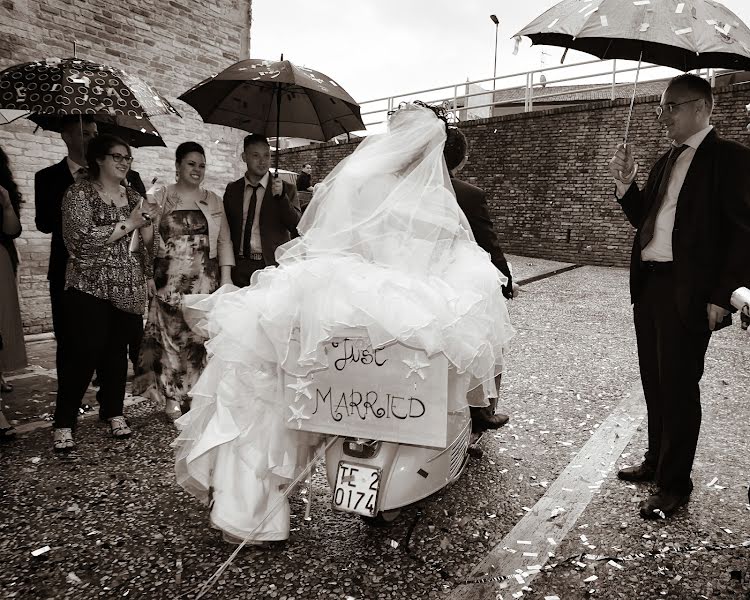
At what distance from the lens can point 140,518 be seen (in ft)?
9.73

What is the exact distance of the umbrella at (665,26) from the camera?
2963 mm

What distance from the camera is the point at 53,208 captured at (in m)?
4.31

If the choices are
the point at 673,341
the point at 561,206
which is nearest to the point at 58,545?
the point at 673,341

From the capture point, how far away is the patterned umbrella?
151 inches

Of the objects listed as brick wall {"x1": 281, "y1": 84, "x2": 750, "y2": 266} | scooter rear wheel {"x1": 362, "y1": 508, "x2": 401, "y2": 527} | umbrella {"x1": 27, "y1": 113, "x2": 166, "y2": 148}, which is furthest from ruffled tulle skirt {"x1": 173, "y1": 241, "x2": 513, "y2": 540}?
brick wall {"x1": 281, "y1": 84, "x2": 750, "y2": 266}

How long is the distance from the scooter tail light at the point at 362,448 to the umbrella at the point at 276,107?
290 centimetres

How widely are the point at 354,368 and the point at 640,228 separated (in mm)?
2007

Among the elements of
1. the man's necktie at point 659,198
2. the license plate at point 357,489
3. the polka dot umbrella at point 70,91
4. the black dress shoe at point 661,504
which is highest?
the polka dot umbrella at point 70,91

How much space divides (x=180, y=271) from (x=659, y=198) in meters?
3.19

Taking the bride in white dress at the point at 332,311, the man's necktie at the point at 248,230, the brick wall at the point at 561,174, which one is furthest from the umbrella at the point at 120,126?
the brick wall at the point at 561,174

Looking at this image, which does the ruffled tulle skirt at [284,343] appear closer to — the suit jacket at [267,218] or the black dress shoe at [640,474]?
the black dress shoe at [640,474]

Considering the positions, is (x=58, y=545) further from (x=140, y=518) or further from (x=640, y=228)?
(x=640, y=228)

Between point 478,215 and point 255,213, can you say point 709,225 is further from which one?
point 255,213

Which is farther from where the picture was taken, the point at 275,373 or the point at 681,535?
the point at 681,535
